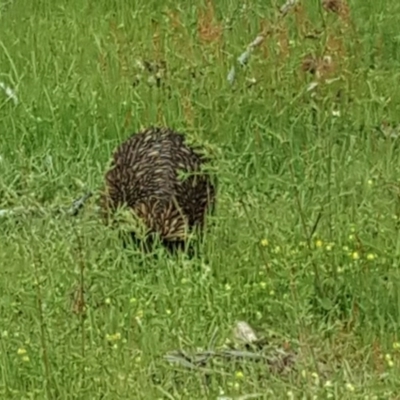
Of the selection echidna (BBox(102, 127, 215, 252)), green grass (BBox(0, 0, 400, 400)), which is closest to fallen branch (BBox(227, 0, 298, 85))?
green grass (BBox(0, 0, 400, 400))

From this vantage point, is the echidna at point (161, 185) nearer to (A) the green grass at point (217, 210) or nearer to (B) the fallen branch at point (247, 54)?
(A) the green grass at point (217, 210)

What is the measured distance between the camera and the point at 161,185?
516 cm

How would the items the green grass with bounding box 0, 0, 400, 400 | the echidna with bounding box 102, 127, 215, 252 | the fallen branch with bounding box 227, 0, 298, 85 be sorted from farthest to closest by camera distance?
the fallen branch with bounding box 227, 0, 298, 85
the echidna with bounding box 102, 127, 215, 252
the green grass with bounding box 0, 0, 400, 400

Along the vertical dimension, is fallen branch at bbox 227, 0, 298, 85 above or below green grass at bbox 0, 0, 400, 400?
above

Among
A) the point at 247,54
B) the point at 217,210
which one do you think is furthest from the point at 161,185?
the point at 247,54

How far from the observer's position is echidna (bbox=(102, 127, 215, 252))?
16.5ft

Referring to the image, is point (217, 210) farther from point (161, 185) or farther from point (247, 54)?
point (247, 54)

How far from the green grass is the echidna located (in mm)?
146

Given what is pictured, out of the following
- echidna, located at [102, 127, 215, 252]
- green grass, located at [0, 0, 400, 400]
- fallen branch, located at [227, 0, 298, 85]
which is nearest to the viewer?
green grass, located at [0, 0, 400, 400]

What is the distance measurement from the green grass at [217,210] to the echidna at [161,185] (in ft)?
0.48

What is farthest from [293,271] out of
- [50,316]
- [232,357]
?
[50,316]

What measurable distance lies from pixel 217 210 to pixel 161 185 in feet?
0.88

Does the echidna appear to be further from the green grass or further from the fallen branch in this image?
the fallen branch

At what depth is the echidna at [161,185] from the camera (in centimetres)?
504
